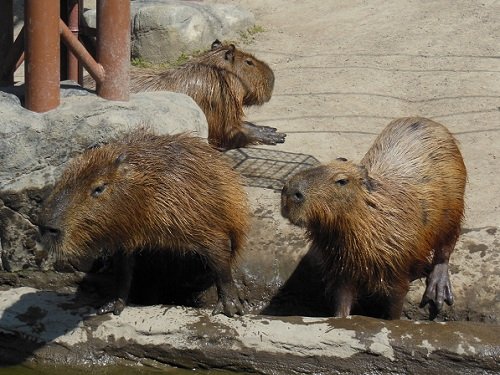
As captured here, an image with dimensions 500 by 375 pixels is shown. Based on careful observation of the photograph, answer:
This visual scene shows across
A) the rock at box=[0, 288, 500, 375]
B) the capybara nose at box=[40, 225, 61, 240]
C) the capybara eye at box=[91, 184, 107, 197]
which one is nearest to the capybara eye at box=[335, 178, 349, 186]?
the rock at box=[0, 288, 500, 375]

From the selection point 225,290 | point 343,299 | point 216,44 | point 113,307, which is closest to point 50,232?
point 113,307

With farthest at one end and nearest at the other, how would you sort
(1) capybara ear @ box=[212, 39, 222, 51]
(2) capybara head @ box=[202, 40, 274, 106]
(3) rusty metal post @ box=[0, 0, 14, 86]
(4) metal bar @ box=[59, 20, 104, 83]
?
(1) capybara ear @ box=[212, 39, 222, 51] → (2) capybara head @ box=[202, 40, 274, 106] → (3) rusty metal post @ box=[0, 0, 14, 86] → (4) metal bar @ box=[59, 20, 104, 83]

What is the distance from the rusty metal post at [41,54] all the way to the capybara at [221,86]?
1726mm

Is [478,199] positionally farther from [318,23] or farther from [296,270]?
[318,23]

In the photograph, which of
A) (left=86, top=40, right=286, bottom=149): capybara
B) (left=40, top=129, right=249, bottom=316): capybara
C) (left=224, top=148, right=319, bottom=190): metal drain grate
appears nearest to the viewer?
(left=40, top=129, right=249, bottom=316): capybara

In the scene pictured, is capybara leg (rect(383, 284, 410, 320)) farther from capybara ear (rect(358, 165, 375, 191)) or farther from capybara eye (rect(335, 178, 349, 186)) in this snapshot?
capybara eye (rect(335, 178, 349, 186))

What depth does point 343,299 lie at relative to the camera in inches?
205

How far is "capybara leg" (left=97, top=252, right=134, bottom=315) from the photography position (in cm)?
525

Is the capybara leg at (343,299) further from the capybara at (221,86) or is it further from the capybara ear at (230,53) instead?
the capybara ear at (230,53)

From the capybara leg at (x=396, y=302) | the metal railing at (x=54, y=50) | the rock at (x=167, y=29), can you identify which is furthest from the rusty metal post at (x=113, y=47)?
the rock at (x=167, y=29)

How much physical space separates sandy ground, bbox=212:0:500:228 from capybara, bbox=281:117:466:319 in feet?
1.83

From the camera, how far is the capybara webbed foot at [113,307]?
5230 mm

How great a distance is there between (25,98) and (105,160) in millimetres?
949

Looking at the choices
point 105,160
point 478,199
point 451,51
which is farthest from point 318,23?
point 105,160
